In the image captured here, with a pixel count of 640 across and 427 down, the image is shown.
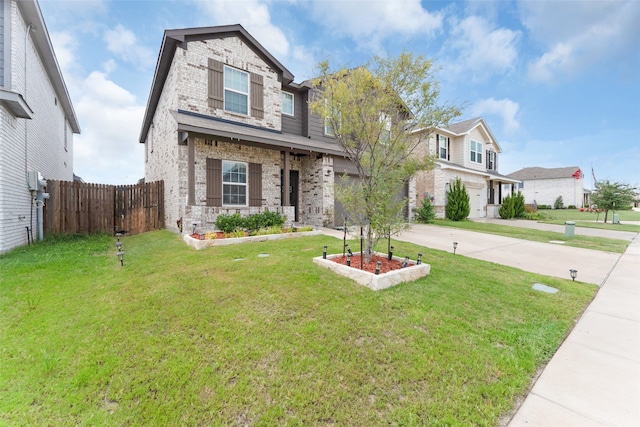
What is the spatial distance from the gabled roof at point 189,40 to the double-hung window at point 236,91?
1.22 m

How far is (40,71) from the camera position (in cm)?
970

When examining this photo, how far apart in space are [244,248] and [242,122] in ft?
20.0

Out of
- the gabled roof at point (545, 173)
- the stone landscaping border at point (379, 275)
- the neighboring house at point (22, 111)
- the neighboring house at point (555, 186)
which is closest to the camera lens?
the stone landscaping border at point (379, 275)

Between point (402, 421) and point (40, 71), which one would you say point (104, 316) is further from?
point (40, 71)

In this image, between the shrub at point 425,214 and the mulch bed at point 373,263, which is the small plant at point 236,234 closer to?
the mulch bed at point 373,263

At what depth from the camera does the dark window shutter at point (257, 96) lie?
11125mm

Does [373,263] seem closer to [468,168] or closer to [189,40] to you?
[189,40]

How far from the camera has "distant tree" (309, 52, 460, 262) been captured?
5.21 m

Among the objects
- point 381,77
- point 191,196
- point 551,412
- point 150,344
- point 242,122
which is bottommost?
point 551,412

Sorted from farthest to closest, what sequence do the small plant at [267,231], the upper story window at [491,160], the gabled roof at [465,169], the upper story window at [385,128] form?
1. the upper story window at [491,160]
2. the gabled roof at [465,169]
3. the small plant at [267,231]
4. the upper story window at [385,128]

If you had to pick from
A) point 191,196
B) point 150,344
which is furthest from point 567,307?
point 191,196

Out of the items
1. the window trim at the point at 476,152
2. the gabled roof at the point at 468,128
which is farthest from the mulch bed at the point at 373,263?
the window trim at the point at 476,152

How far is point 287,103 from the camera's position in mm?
12867

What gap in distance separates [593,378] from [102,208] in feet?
44.0
